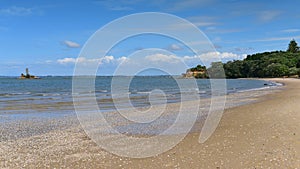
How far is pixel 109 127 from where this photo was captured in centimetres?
1262

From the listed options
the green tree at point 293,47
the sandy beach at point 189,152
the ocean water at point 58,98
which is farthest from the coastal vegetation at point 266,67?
the sandy beach at point 189,152

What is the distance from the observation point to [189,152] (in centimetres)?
779

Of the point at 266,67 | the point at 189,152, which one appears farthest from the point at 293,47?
the point at 189,152

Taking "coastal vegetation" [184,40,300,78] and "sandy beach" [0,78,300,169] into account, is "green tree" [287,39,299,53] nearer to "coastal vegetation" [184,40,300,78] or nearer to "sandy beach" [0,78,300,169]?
"coastal vegetation" [184,40,300,78]

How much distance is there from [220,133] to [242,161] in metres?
3.23

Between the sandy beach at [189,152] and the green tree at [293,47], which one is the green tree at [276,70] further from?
the sandy beach at [189,152]

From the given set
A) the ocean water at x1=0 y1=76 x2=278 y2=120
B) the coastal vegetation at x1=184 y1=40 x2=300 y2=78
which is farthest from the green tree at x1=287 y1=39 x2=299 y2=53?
the ocean water at x1=0 y1=76 x2=278 y2=120

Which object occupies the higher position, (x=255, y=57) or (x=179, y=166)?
(x=255, y=57)

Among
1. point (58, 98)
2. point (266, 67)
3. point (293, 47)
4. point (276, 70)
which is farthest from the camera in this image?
point (293, 47)

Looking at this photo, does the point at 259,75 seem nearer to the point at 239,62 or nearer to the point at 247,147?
the point at 239,62

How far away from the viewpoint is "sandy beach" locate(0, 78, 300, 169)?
22.6ft

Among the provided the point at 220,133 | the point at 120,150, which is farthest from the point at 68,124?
the point at 220,133

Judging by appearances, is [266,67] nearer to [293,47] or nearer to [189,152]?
[293,47]

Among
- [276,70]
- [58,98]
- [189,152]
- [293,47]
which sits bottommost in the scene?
Answer: [189,152]
